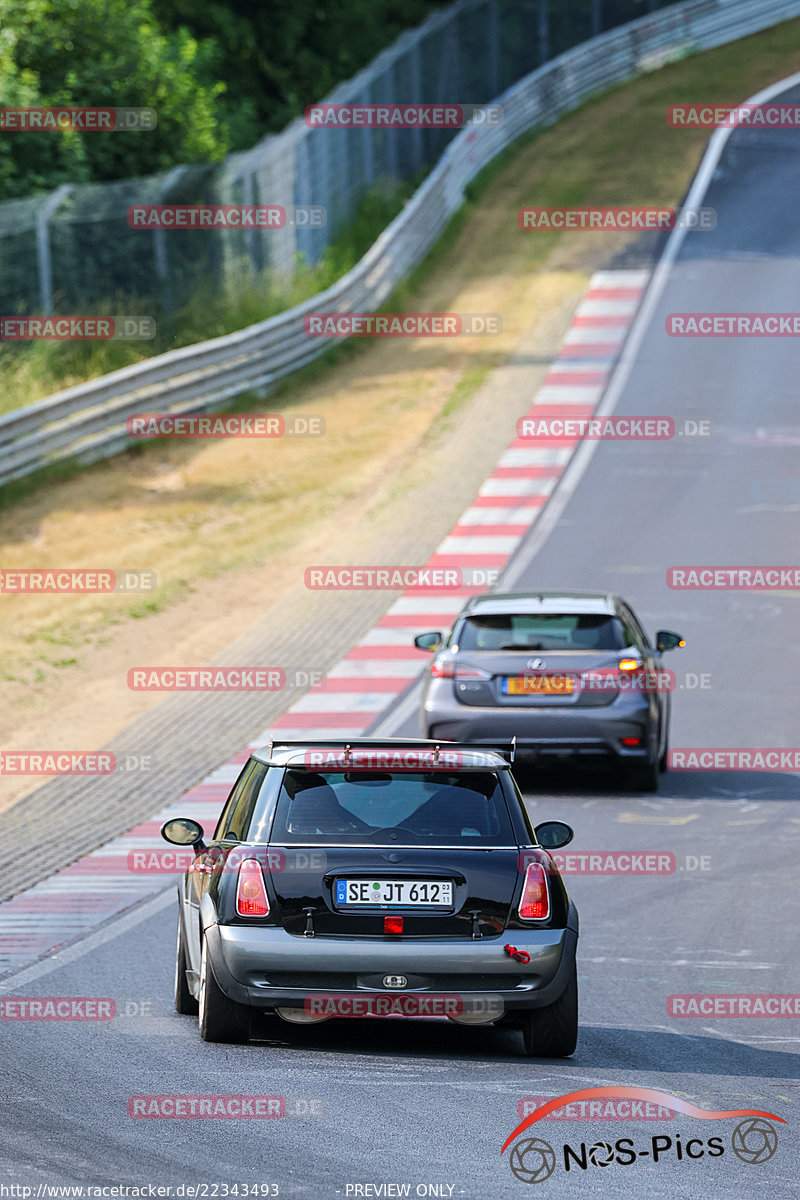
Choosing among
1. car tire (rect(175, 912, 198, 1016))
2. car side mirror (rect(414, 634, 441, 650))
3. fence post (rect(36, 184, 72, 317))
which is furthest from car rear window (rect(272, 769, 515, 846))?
fence post (rect(36, 184, 72, 317))

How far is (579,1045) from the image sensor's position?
27.3ft

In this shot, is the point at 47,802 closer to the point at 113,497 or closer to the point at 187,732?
the point at 187,732

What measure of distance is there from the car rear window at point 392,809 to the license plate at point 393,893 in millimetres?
214

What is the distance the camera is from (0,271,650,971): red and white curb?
1173 cm

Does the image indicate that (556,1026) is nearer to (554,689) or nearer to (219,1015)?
(219,1015)

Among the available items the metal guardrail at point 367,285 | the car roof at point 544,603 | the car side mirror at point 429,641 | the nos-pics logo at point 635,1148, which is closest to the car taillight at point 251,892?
the nos-pics logo at point 635,1148

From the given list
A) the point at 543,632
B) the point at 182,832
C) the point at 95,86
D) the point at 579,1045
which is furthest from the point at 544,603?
the point at 95,86

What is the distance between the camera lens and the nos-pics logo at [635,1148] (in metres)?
6.36

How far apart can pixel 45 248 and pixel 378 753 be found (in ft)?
70.7

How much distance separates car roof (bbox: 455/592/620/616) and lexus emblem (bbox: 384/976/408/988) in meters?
7.56

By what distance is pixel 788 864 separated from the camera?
1230 cm

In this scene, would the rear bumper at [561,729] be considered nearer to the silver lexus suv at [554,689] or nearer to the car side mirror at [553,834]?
the silver lexus suv at [554,689]

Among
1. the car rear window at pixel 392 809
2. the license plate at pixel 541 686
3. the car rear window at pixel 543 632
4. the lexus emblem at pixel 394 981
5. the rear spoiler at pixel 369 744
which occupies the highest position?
the rear spoiler at pixel 369 744

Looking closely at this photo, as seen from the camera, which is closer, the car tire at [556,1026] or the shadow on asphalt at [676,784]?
the car tire at [556,1026]
